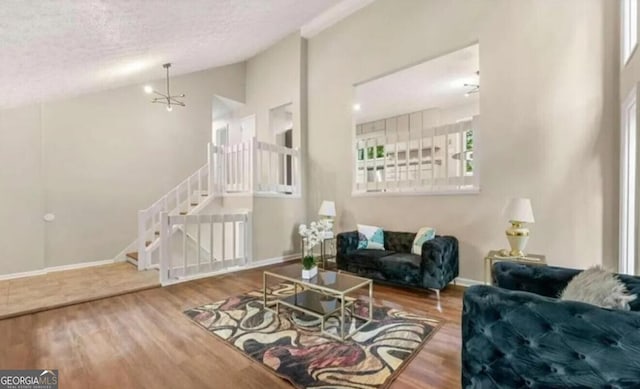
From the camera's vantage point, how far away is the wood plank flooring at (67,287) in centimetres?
309

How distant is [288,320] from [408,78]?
4925 millimetres

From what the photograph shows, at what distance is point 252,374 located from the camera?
75.5 inches

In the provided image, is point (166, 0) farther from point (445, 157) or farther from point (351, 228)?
point (351, 228)

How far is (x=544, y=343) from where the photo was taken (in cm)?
120

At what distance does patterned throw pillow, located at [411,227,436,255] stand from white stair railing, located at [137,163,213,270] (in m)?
3.60

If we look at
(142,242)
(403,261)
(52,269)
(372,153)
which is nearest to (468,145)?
(372,153)

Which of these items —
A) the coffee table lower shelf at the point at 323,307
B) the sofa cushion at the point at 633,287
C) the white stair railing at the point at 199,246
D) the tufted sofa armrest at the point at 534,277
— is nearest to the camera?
the sofa cushion at the point at 633,287

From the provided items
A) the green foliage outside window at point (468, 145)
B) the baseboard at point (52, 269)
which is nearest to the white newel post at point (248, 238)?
the baseboard at point (52, 269)

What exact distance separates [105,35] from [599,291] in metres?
3.49

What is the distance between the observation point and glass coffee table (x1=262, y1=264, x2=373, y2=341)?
2416 mm

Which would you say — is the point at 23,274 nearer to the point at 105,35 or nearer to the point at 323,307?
the point at 105,35

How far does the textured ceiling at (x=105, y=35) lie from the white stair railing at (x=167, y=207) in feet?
6.44

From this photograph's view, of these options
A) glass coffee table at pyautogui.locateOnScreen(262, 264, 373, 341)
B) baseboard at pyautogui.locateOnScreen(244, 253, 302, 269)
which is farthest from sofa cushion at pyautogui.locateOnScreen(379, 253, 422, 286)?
baseboard at pyautogui.locateOnScreen(244, 253, 302, 269)

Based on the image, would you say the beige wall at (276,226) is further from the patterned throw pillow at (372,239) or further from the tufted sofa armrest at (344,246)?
the patterned throw pillow at (372,239)
